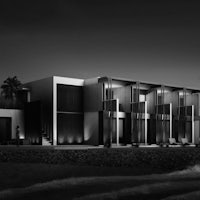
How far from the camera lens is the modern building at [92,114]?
107ft

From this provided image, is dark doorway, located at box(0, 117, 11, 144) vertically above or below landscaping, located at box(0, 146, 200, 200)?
above

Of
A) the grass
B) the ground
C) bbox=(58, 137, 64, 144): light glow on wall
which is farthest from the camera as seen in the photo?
bbox=(58, 137, 64, 144): light glow on wall

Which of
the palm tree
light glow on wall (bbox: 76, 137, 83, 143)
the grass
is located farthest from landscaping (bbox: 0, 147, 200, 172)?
the palm tree

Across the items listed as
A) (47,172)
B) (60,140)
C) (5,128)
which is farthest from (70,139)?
(47,172)

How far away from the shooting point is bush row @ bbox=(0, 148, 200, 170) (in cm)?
1452

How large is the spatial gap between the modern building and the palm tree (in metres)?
0.95

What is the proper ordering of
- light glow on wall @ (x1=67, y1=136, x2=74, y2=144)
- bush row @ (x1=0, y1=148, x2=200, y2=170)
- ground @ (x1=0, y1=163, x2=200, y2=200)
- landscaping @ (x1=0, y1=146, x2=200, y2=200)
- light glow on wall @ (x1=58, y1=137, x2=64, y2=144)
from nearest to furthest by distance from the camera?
1. ground @ (x1=0, y1=163, x2=200, y2=200)
2. landscaping @ (x1=0, y1=146, x2=200, y2=200)
3. bush row @ (x1=0, y1=148, x2=200, y2=170)
4. light glow on wall @ (x1=58, y1=137, x2=64, y2=144)
5. light glow on wall @ (x1=67, y1=136, x2=74, y2=144)

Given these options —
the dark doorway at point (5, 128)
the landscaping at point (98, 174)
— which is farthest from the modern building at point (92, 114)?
the landscaping at point (98, 174)

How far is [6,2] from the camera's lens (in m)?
21.3

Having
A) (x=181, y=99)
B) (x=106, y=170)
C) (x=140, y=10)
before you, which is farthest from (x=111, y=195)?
(x=181, y=99)

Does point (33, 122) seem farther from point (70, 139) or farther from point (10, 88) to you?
point (10, 88)

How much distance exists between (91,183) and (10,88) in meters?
27.4

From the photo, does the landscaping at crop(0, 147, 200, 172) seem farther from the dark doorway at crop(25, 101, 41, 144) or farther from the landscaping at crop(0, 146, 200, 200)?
the dark doorway at crop(25, 101, 41, 144)

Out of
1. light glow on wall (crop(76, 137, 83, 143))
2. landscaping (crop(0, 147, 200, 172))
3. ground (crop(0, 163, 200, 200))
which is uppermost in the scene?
landscaping (crop(0, 147, 200, 172))
